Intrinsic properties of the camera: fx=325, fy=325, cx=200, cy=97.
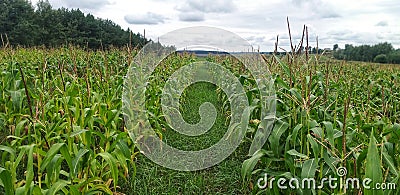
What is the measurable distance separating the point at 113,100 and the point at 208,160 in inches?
53.6

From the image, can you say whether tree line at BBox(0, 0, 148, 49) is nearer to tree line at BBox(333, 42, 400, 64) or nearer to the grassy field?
the grassy field

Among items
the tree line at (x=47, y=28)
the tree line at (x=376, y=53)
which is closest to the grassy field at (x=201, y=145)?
the tree line at (x=47, y=28)

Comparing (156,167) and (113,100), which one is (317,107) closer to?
(156,167)

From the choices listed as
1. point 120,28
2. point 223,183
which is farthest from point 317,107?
point 120,28

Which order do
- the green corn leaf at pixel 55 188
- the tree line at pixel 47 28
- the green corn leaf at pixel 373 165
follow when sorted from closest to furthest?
1. the green corn leaf at pixel 373 165
2. the green corn leaf at pixel 55 188
3. the tree line at pixel 47 28

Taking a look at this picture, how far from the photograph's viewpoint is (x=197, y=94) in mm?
8438

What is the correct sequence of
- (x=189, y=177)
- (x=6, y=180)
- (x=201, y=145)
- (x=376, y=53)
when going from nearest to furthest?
1. (x=6, y=180)
2. (x=189, y=177)
3. (x=201, y=145)
4. (x=376, y=53)

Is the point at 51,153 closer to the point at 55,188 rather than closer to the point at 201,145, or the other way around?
the point at 55,188

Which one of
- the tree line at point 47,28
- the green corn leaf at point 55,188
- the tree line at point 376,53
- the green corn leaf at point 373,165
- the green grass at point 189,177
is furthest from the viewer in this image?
the tree line at point 376,53

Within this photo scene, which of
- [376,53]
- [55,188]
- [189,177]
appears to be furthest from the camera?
[376,53]

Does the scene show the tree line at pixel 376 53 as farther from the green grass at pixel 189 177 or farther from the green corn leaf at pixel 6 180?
the green corn leaf at pixel 6 180

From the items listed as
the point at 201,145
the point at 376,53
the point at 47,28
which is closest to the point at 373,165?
the point at 201,145

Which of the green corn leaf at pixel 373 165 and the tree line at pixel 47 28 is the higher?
the tree line at pixel 47 28

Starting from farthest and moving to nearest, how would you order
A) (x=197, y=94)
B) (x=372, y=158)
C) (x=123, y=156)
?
1. (x=197, y=94)
2. (x=123, y=156)
3. (x=372, y=158)
